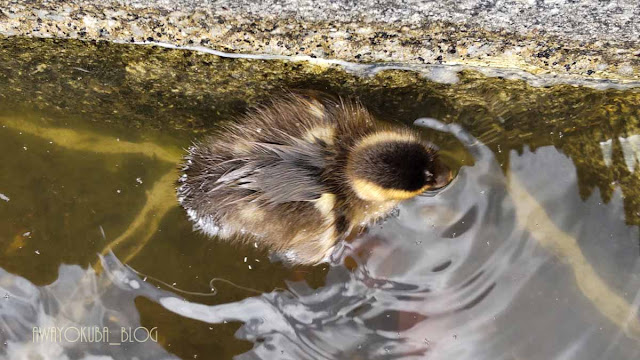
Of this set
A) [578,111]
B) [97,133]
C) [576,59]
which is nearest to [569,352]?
[578,111]

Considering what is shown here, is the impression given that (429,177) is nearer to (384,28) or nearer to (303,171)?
(303,171)

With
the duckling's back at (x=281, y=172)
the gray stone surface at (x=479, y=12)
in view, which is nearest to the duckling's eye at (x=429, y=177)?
the duckling's back at (x=281, y=172)

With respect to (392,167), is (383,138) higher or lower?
higher

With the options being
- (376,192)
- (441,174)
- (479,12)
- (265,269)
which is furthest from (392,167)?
(265,269)

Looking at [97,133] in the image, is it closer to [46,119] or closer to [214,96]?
[46,119]

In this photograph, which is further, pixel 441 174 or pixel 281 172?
pixel 441 174

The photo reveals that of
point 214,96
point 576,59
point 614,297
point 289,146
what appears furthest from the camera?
point 614,297

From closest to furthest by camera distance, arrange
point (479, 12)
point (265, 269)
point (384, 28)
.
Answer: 1. point (479, 12)
2. point (384, 28)
3. point (265, 269)

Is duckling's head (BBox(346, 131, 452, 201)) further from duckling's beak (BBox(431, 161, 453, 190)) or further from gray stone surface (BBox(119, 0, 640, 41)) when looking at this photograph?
gray stone surface (BBox(119, 0, 640, 41))

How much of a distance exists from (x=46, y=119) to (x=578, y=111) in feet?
8.79

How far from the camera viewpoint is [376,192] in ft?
7.58

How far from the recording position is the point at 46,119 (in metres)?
2.76

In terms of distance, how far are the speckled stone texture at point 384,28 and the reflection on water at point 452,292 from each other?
0.70 m

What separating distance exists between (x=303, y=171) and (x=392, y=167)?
39 centimetres
